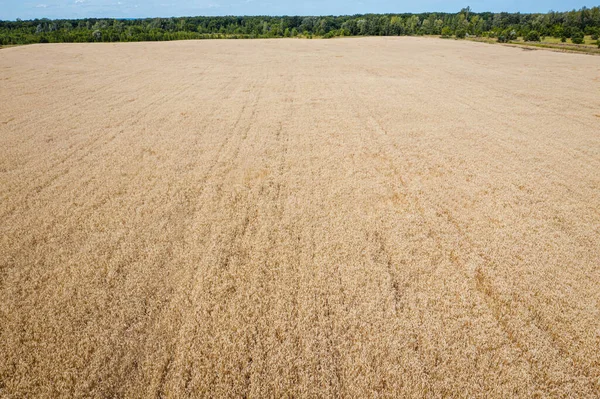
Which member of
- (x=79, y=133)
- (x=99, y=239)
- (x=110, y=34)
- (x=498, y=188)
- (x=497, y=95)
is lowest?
(x=99, y=239)

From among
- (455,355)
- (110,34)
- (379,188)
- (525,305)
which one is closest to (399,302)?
(455,355)

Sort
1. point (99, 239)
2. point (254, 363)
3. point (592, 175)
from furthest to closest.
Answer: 1. point (592, 175)
2. point (99, 239)
3. point (254, 363)

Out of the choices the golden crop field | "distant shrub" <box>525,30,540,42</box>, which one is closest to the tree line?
"distant shrub" <box>525,30,540,42</box>

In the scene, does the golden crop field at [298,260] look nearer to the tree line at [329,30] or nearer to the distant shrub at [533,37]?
the distant shrub at [533,37]

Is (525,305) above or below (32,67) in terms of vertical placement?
below

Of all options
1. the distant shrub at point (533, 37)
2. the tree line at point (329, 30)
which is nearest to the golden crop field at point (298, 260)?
the distant shrub at point (533, 37)

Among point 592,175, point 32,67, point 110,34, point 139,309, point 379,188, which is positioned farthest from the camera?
point 110,34

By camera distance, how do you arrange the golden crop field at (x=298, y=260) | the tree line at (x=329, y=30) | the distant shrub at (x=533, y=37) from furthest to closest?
the tree line at (x=329, y=30) → the distant shrub at (x=533, y=37) → the golden crop field at (x=298, y=260)

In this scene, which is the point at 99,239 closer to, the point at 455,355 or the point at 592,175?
the point at 455,355
